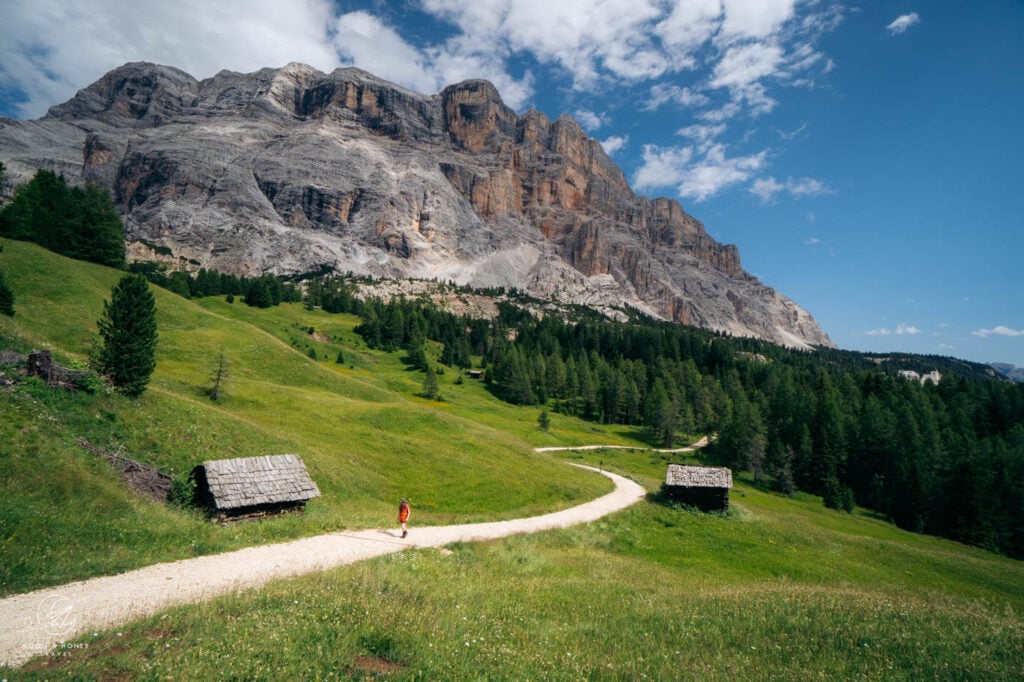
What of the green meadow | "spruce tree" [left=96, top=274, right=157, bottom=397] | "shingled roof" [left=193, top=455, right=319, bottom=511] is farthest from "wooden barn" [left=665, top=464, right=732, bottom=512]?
"spruce tree" [left=96, top=274, right=157, bottom=397]

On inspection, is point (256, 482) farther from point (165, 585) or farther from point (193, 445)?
point (165, 585)

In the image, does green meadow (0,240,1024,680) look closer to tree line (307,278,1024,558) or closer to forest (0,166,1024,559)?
forest (0,166,1024,559)

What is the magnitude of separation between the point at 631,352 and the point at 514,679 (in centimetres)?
16978

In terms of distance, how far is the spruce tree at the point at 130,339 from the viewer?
92.8ft

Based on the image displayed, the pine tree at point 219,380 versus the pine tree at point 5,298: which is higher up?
the pine tree at point 5,298

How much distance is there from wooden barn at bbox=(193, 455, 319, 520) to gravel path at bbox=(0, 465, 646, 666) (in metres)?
3.56

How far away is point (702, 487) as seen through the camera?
42219 millimetres

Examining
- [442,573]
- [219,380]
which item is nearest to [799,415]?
[442,573]

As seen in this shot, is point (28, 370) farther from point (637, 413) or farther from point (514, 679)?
point (637, 413)

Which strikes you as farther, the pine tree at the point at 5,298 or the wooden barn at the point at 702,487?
the wooden barn at the point at 702,487

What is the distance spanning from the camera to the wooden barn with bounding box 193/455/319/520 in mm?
21703

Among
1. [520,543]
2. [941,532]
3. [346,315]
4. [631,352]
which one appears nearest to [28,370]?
[520,543]

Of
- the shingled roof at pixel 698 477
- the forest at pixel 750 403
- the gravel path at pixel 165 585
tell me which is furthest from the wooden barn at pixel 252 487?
the shingled roof at pixel 698 477

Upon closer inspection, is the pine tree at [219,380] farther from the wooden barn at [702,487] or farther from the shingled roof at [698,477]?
the wooden barn at [702,487]
